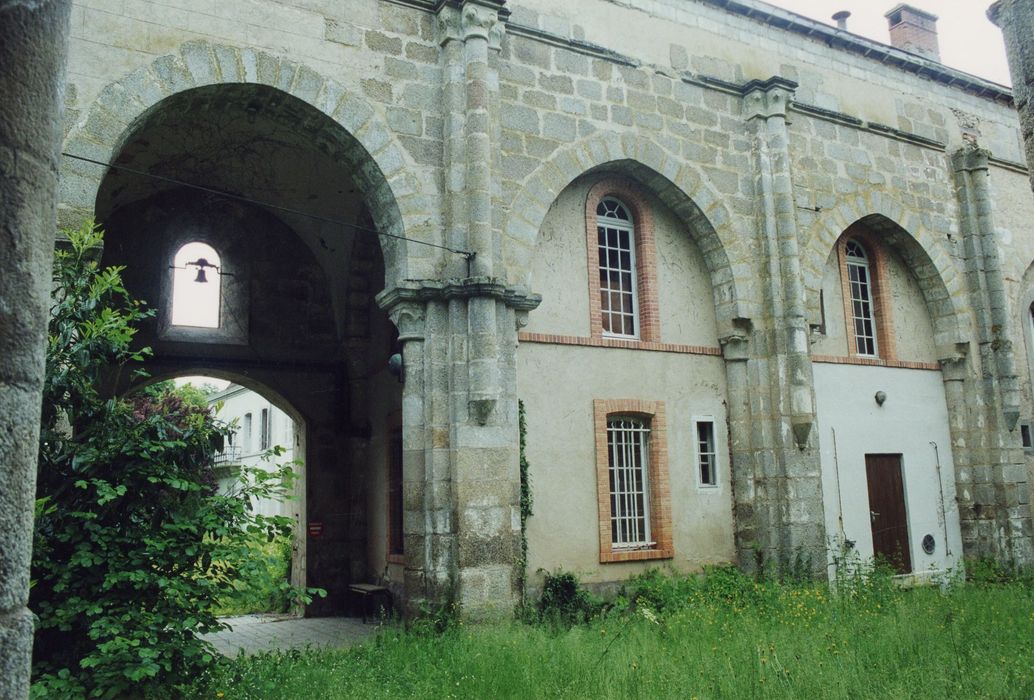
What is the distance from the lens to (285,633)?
11.9 meters

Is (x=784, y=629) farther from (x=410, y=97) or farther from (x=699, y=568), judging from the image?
(x=410, y=97)

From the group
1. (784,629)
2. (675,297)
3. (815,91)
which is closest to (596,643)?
(784,629)

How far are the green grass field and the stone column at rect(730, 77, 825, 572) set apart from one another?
5.37 ft

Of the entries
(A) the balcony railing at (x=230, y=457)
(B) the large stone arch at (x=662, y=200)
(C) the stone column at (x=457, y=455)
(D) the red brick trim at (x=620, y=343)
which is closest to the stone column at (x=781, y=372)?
(B) the large stone arch at (x=662, y=200)

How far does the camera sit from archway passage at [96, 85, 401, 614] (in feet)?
42.9

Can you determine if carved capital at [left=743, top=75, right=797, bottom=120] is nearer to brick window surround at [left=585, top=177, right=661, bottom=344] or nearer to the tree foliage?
brick window surround at [left=585, top=177, right=661, bottom=344]

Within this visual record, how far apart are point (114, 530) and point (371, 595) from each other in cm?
711

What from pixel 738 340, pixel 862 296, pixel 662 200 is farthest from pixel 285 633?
pixel 862 296

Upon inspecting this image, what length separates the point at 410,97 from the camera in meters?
10.0

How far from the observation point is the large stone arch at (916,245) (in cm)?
1332

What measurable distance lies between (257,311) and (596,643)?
27.0 feet

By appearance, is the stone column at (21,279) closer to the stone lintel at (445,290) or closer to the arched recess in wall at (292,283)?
the stone lintel at (445,290)

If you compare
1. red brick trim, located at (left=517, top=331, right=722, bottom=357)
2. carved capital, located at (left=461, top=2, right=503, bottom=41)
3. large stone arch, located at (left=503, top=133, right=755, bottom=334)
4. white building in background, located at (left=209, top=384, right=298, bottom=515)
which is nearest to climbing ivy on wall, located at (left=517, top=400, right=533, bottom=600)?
red brick trim, located at (left=517, top=331, right=722, bottom=357)

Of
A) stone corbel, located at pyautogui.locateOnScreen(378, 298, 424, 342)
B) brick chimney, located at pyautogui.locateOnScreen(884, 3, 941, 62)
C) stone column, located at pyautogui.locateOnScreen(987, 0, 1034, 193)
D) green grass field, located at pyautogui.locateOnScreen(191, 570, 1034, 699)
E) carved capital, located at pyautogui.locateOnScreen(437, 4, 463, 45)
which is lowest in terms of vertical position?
green grass field, located at pyautogui.locateOnScreen(191, 570, 1034, 699)
